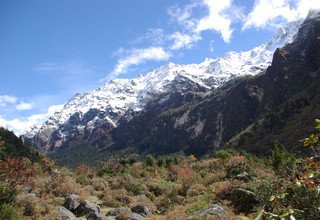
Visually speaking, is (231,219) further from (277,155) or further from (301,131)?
(301,131)

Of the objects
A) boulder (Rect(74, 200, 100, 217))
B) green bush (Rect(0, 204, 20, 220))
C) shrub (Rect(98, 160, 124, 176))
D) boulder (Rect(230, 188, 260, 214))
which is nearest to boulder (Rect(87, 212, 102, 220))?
boulder (Rect(74, 200, 100, 217))

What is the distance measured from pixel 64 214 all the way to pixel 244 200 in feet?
27.5

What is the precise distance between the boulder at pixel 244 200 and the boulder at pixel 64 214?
7.61 meters

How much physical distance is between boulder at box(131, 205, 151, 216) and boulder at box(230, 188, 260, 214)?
169 inches

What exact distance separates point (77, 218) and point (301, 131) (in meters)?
138

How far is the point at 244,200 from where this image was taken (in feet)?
58.5

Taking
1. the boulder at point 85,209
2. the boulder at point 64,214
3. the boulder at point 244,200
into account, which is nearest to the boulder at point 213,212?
the boulder at point 244,200

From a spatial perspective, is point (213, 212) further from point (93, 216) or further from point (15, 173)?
point (15, 173)

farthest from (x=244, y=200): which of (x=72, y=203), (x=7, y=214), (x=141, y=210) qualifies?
(x=7, y=214)

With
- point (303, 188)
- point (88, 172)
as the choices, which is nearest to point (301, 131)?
point (88, 172)

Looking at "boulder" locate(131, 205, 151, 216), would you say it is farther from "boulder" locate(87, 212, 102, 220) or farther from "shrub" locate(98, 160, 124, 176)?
"shrub" locate(98, 160, 124, 176)

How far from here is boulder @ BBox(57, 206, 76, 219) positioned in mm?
19039

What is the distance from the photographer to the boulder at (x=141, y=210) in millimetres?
19828

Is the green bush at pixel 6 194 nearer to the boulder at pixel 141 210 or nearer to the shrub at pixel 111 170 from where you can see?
the boulder at pixel 141 210
